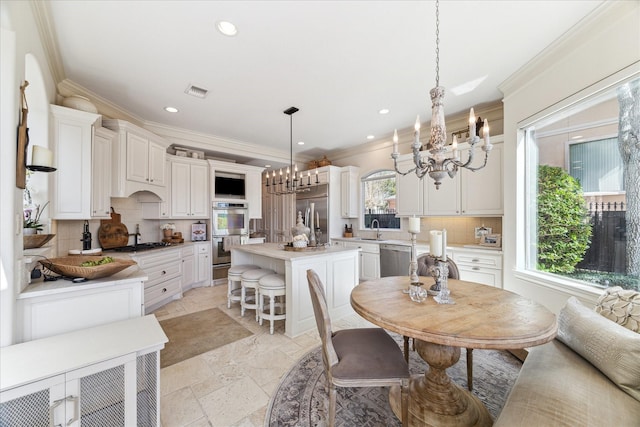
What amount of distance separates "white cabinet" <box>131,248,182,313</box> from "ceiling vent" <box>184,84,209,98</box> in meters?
2.21

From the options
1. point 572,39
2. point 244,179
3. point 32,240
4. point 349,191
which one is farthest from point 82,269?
point 349,191

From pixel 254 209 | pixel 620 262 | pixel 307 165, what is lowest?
pixel 620 262

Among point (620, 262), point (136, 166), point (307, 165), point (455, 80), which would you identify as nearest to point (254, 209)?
point (307, 165)

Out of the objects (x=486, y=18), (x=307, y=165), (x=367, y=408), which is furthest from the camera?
(x=307, y=165)

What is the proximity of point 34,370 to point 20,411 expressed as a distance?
166mm

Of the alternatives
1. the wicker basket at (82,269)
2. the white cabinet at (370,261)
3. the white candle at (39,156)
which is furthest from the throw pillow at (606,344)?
the white candle at (39,156)

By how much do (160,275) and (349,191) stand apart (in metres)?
3.79

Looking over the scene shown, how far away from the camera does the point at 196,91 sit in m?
3.03

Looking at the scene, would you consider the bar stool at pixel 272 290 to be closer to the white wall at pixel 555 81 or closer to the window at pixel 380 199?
the white wall at pixel 555 81

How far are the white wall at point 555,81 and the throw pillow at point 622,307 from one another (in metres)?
A: 0.50

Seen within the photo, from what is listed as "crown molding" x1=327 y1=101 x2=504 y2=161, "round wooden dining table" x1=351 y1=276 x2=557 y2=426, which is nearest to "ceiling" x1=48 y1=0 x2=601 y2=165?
"crown molding" x1=327 y1=101 x2=504 y2=161

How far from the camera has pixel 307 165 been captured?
633 cm

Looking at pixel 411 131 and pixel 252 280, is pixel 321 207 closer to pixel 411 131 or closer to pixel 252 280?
pixel 411 131

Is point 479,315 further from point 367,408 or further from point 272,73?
point 272,73
